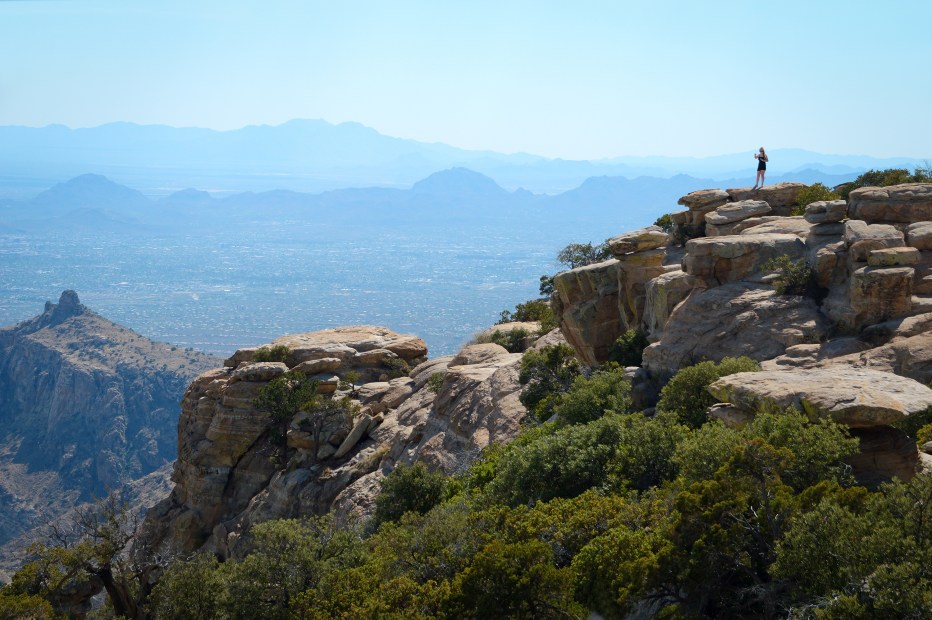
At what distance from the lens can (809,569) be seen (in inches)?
595

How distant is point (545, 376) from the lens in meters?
36.2

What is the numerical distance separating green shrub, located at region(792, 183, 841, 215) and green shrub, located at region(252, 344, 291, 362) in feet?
91.0

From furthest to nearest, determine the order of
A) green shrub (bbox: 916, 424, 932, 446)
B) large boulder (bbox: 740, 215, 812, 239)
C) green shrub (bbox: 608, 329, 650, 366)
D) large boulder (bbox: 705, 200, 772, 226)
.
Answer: large boulder (bbox: 705, 200, 772, 226), green shrub (bbox: 608, 329, 650, 366), large boulder (bbox: 740, 215, 812, 239), green shrub (bbox: 916, 424, 932, 446)

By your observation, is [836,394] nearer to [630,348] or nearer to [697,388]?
[697,388]

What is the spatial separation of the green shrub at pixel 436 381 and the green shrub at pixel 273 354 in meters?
9.60

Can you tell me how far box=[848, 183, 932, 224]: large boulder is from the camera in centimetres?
3183

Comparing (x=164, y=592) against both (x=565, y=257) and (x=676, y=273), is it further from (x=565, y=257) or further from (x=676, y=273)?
(x=565, y=257)

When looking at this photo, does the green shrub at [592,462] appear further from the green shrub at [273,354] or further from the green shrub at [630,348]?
the green shrub at [273,354]

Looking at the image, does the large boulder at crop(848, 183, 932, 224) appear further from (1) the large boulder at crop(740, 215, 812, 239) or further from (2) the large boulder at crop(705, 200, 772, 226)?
(2) the large boulder at crop(705, 200, 772, 226)

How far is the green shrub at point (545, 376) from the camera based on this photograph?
114 feet

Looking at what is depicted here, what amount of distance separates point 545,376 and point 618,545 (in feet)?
60.8

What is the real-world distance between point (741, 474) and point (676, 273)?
1756cm

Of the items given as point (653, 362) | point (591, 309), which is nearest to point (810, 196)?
point (591, 309)

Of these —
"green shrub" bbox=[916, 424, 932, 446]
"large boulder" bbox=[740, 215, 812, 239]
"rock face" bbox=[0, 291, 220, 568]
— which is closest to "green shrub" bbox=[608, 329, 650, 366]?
"large boulder" bbox=[740, 215, 812, 239]
